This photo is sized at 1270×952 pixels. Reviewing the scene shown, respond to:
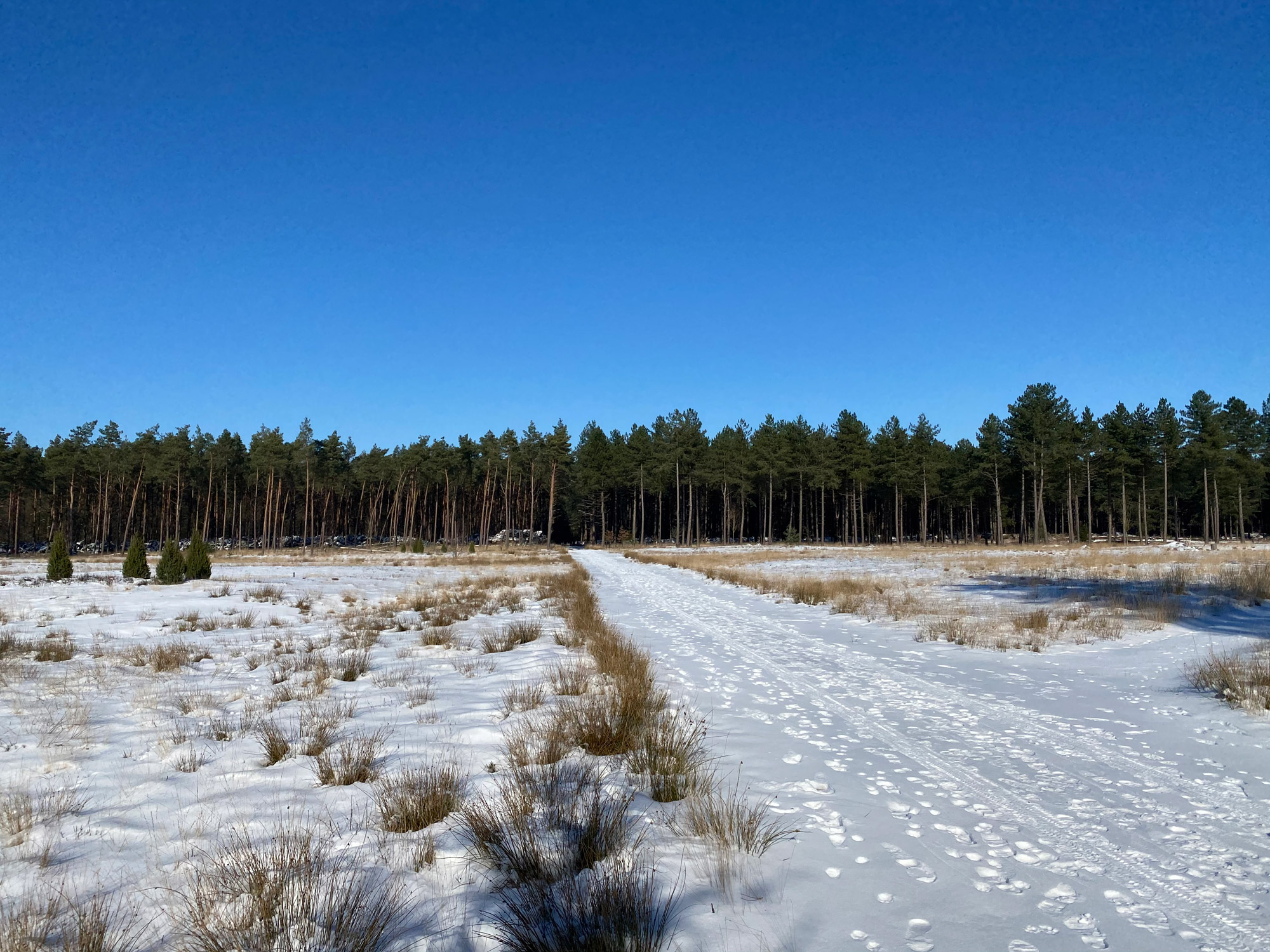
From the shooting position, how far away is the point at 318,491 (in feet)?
291

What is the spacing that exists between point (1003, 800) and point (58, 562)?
3046 cm

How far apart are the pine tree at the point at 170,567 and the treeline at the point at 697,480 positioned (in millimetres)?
51438

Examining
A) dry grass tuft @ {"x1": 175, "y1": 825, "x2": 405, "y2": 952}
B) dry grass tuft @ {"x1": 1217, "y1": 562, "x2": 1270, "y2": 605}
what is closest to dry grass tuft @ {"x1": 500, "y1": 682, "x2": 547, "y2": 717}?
dry grass tuft @ {"x1": 175, "y1": 825, "x2": 405, "y2": 952}

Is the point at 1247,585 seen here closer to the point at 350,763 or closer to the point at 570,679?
the point at 570,679

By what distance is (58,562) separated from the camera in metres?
23.4

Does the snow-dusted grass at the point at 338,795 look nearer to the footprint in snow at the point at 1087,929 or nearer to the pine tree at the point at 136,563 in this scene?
the footprint in snow at the point at 1087,929

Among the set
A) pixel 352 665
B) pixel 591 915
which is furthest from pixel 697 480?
pixel 591 915

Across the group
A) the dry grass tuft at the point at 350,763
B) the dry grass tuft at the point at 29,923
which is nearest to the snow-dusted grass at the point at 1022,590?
the dry grass tuft at the point at 350,763

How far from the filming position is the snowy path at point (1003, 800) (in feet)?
9.86

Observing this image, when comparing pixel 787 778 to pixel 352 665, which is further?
pixel 352 665

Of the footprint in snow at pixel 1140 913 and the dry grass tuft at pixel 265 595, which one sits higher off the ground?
the footprint in snow at pixel 1140 913

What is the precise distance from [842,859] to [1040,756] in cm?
291

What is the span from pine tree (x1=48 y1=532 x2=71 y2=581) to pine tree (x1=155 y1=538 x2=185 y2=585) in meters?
3.78

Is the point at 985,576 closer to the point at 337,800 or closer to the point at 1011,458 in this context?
the point at 337,800
